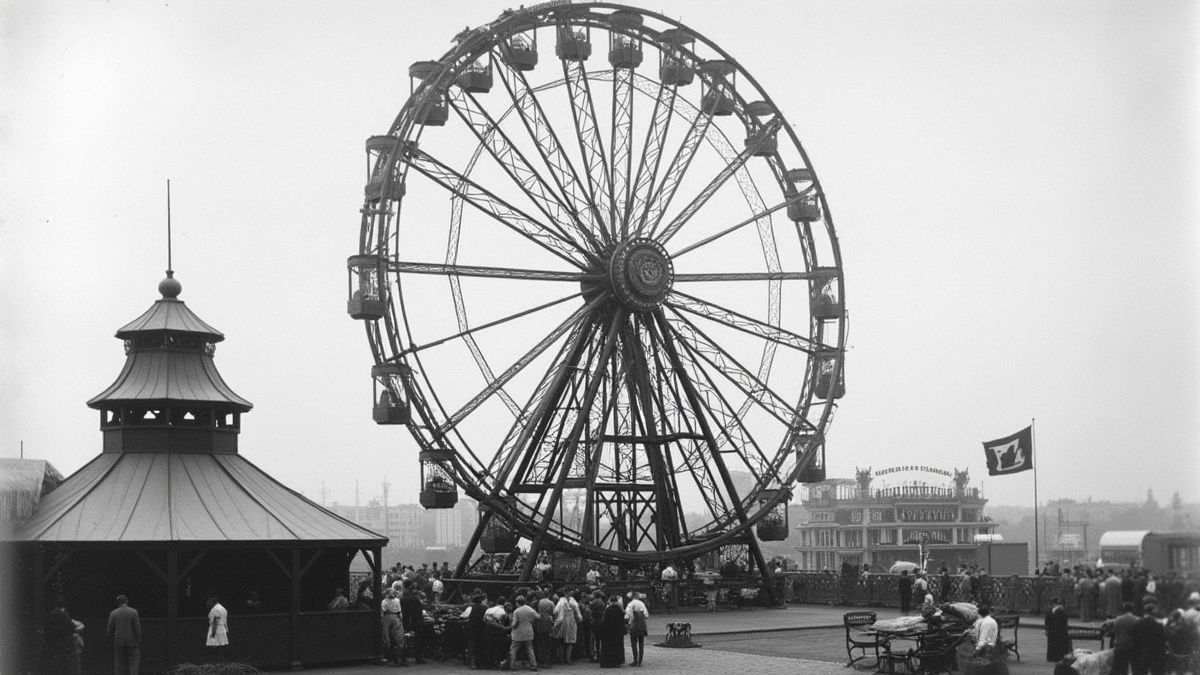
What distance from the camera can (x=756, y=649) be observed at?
3169cm

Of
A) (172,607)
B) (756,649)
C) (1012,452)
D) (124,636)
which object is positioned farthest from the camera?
(1012,452)

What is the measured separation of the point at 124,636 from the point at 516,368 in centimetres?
1703

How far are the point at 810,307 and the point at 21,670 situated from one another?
89.4 ft

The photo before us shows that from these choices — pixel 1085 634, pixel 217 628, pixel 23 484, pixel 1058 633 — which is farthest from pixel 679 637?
pixel 23 484

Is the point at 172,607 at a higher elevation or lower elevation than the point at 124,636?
higher

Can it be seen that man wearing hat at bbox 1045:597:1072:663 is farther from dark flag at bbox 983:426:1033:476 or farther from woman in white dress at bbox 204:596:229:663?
woman in white dress at bbox 204:596:229:663

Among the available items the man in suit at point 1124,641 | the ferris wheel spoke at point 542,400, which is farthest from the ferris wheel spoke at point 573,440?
the man in suit at point 1124,641

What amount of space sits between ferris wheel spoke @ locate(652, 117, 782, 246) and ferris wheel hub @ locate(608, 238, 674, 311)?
729mm

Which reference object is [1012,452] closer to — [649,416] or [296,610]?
[649,416]

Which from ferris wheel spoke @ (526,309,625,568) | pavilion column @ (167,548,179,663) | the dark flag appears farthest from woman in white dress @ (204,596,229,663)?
the dark flag

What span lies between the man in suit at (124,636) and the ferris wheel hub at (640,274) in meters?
19.7

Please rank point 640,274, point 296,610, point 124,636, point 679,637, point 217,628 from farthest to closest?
1. point 640,274
2. point 679,637
3. point 296,610
4. point 217,628
5. point 124,636

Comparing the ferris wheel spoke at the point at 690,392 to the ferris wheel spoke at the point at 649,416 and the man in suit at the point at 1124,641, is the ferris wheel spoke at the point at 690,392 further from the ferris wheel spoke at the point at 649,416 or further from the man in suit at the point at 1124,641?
the man in suit at the point at 1124,641

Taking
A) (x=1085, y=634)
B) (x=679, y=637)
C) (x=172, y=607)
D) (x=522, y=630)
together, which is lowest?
(x=679, y=637)
